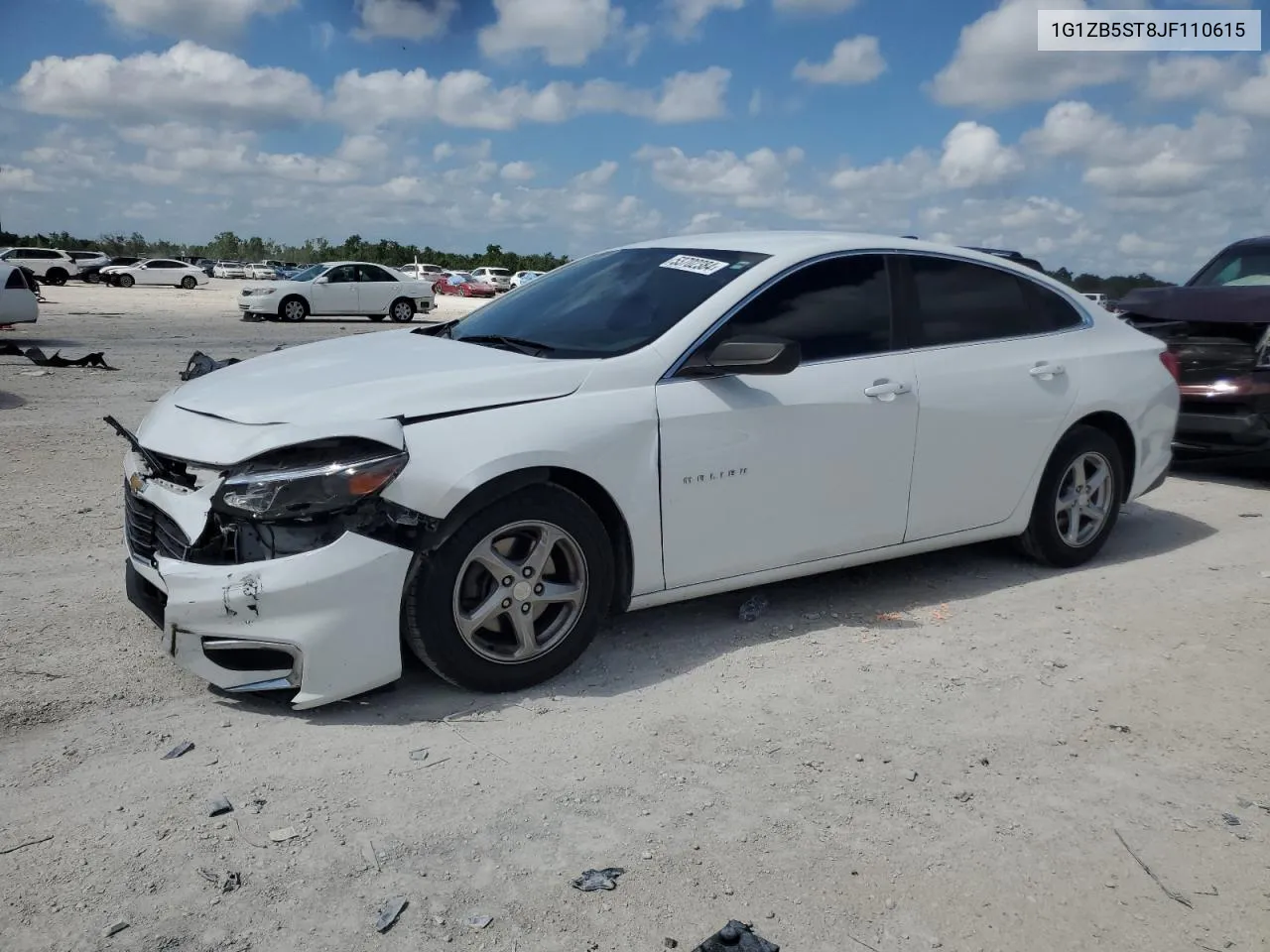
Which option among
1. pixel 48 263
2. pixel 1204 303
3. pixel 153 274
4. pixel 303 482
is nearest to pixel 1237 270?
pixel 1204 303

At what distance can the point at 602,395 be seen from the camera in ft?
13.2

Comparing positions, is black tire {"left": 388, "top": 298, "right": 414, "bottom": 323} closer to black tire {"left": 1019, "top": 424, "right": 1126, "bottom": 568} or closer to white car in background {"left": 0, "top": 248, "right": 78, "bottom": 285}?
black tire {"left": 1019, "top": 424, "right": 1126, "bottom": 568}

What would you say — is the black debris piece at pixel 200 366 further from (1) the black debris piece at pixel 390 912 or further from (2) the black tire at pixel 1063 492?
(2) the black tire at pixel 1063 492

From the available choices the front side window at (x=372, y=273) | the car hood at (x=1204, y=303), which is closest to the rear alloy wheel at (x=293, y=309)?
the front side window at (x=372, y=273)

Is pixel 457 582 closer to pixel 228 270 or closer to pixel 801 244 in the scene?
pixel 801 244

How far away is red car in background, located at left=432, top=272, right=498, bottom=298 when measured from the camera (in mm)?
49781

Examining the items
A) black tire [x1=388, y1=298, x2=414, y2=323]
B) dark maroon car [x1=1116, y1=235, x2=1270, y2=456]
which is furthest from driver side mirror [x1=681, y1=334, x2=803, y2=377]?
black tire [x1=388, y1=298, x2=414, y2=323]

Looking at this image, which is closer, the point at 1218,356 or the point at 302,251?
the point at 1218,356

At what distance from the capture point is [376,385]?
3846 millimetres

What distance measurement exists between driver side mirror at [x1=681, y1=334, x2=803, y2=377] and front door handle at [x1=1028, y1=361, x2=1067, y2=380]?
1766mm

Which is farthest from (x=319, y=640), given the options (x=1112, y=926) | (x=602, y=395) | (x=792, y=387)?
(x=1112, y=926)

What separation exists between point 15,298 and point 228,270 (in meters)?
65.3

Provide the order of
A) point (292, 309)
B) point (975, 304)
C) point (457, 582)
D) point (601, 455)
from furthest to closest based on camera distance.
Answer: point (292, 309) → point (975, 304) → point (601, 455) → point (457, 582)

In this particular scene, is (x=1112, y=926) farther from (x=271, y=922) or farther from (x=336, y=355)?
(x=336, y=355)
